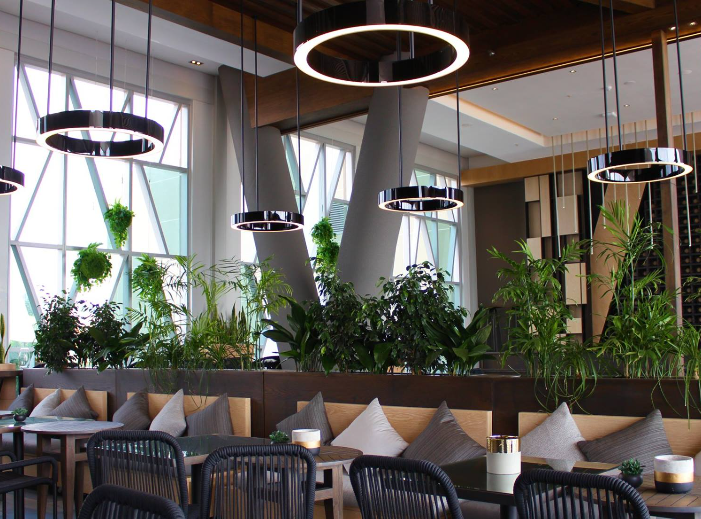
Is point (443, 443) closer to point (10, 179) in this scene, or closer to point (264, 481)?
point (264, 481)

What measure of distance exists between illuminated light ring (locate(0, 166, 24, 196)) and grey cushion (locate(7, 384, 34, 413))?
289 cm

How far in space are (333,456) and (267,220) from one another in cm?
266

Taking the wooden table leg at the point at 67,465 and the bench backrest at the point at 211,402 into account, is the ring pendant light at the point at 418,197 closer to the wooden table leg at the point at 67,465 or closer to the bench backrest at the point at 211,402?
the bench backrest at the point at 211,402

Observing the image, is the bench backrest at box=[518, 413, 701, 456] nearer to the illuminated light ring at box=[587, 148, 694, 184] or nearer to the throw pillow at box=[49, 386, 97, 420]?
the illuminated light ring at box=[587, 148, 694, 184]

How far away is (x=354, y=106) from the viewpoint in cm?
848

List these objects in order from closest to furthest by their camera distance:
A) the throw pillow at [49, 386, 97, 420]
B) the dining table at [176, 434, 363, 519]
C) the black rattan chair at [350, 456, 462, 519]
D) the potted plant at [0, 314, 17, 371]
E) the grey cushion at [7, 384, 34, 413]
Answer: the black rattan chair at [350, 456, 462, 519], the dining table at [176, 434, 363, 519], the throw pillow at [49, 386, 97, 420], the grey cushion at [7, 384, 34, 413], the potted plant at [0, 314, 17, 371]

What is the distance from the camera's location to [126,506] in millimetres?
1848

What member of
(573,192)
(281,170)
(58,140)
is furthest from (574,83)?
(58,140)

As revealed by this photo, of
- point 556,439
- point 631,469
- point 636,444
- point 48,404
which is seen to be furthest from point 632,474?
point 48,404

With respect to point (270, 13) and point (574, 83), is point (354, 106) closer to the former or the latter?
point (270, 13)

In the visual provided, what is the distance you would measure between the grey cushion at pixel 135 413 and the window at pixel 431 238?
30.7ft

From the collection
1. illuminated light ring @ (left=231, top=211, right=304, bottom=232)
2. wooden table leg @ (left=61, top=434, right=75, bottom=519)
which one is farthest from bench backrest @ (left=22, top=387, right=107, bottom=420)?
illuminated light ring @ (left=231, top=211, right=304, bottom=232)

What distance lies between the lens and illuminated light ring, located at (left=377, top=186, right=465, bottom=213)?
5383 millimetres

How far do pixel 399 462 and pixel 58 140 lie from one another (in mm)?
3197
